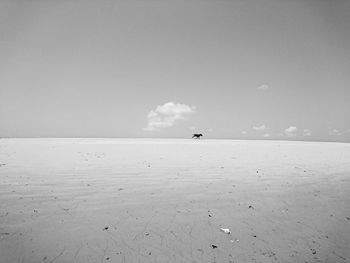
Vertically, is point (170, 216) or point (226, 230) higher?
point (170, 216)

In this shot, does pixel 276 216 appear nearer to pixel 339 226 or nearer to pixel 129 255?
pixel 339 226

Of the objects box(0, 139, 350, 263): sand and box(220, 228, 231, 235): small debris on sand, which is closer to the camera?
box(0, 139, 350, 263): sand

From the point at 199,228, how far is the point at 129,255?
4.93 ft

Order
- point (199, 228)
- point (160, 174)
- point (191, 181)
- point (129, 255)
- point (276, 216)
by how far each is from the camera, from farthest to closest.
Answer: point (160, 174) → point (191, 181) → point (276, 216) → point (199, 228) → point (129, 255)

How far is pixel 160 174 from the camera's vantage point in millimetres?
8914

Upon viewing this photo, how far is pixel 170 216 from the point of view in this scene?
5.36 m

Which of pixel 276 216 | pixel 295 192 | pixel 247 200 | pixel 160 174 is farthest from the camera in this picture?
pixel 160 174

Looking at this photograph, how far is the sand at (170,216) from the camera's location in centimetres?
405

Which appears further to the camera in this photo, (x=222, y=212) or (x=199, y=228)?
(x=222, y=212)

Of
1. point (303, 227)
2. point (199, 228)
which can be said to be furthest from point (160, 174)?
point (303, 227)

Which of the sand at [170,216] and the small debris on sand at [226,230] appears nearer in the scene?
the sand at [170,216]

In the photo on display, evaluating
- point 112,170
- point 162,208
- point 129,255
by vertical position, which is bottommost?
point 129,255

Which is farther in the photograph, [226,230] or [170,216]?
[170,216]

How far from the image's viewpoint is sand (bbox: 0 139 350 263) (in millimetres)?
4051
